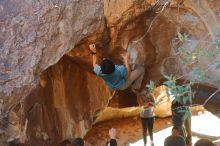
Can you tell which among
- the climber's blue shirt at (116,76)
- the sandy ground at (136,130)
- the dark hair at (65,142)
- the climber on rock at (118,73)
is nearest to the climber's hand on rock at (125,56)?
the climber on rock at (118,73)

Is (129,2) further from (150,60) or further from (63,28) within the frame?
(150,60)

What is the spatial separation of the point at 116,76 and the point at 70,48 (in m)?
1.04

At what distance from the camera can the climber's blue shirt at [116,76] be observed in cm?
563

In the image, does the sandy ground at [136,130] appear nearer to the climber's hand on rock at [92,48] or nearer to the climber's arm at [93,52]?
the climber's arm at [93,52]

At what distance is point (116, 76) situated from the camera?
5.73 meters

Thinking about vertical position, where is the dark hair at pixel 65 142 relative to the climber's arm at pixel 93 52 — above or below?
below

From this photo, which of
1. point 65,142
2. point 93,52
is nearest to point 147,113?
point 93,52

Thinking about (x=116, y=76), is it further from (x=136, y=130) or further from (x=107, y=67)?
(x=136, y=130)

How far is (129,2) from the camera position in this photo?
5.21 meters

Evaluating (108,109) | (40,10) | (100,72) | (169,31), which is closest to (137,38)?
(169,31)

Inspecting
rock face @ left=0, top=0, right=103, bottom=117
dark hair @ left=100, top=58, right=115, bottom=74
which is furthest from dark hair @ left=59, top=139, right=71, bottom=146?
rock face @ left=0, top=0, right=103, bottom=117

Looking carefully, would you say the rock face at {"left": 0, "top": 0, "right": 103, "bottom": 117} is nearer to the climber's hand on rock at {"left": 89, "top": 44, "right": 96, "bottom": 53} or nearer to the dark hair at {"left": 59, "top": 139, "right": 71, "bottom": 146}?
the climber's hand on rock at {"left": 89, "top": 44, "right": 96, "bottom": 53}

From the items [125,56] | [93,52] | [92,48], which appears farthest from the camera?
[93,52]

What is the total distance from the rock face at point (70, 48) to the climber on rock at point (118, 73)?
5.0 inches
